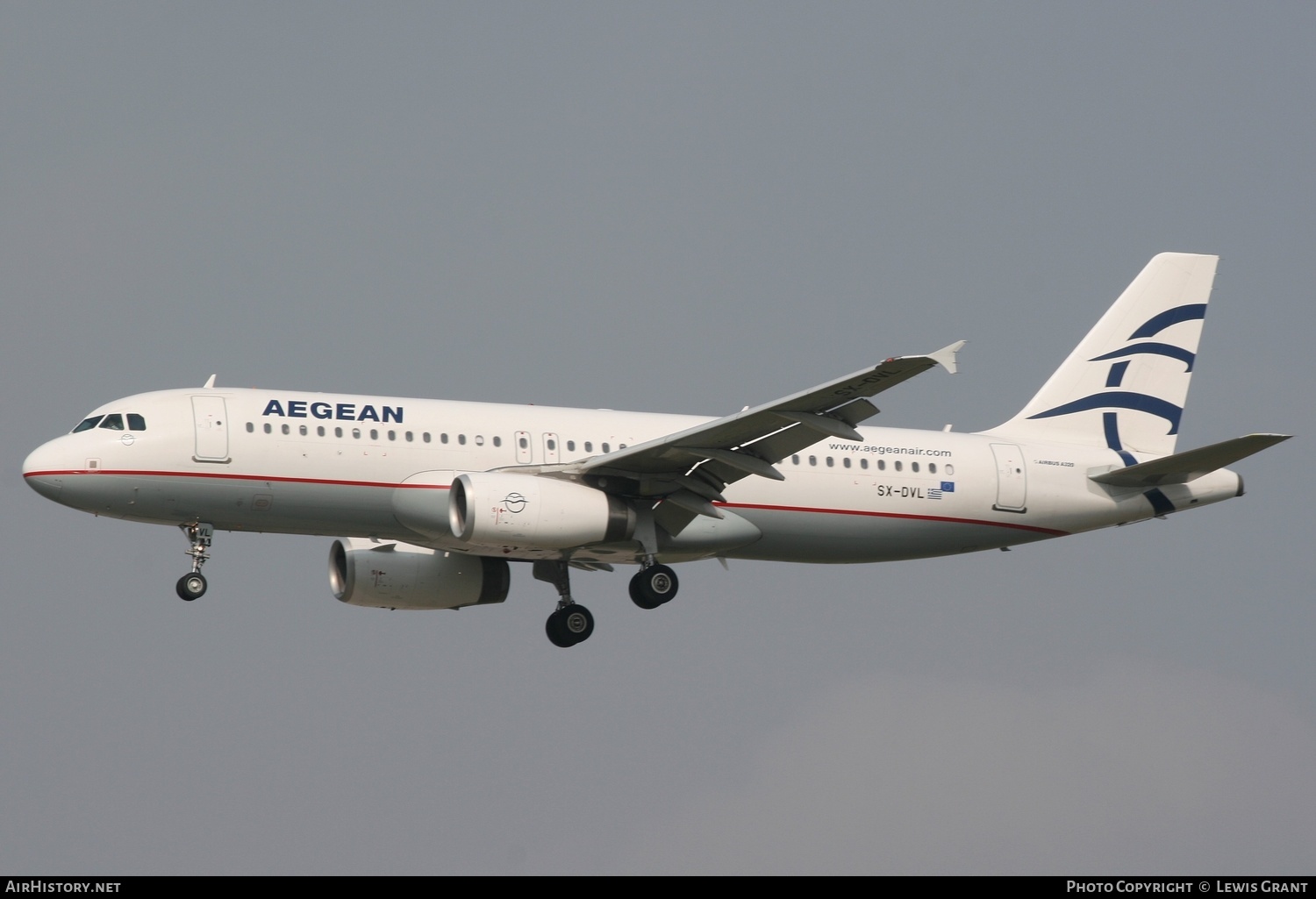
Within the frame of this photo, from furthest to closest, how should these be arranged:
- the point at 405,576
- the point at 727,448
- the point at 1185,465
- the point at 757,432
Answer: the point at 405,576 → the point at 1185,465 → the point at 727,448 → the point at 757,432

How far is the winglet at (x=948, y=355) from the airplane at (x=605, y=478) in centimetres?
25

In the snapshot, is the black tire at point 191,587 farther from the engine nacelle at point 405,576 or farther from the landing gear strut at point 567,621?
the landing gear strut at point 567,621

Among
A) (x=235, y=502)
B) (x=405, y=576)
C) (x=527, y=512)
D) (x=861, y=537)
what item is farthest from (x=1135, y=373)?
(x=235, y=502)

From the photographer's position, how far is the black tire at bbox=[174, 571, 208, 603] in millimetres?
35781

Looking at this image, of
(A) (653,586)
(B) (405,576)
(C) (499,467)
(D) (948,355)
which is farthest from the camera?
(B) (405,576)

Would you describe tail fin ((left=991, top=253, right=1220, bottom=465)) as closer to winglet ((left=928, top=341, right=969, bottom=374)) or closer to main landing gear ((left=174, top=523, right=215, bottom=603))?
winglet ((left=928, top=341, right=969, bottom=374))

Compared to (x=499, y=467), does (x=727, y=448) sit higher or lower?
lower

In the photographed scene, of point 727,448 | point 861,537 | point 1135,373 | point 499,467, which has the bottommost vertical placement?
point 861,537

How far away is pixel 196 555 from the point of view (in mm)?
35812

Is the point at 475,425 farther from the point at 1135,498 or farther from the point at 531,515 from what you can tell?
the point at 1135,498

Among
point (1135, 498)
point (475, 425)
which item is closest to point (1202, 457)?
point (1135, 498)

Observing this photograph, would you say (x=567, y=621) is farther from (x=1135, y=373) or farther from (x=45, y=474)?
(x=1135, y=373)

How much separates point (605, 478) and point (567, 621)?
421cm

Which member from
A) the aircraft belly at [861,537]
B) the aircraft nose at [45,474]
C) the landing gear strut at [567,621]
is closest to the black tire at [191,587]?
the aircraft nose at [45,474]
